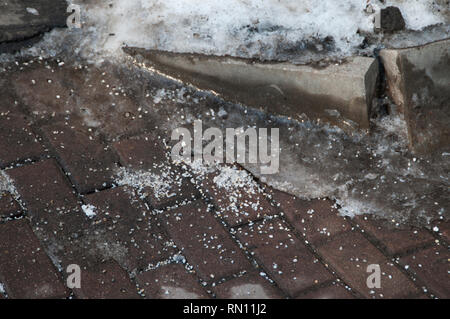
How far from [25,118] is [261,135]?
1.14 m

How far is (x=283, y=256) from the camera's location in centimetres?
256

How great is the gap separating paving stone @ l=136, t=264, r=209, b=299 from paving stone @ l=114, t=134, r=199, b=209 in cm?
36

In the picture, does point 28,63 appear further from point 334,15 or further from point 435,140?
point 435,140

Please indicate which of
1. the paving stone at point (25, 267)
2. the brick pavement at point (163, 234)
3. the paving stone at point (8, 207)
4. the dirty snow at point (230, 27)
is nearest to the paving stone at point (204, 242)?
the brick pavement at point (163, 234)

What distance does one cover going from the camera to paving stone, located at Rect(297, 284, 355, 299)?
240cm

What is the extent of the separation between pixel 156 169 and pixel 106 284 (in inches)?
Answer: 26.9

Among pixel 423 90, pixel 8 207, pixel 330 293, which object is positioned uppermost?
pixel 423 90

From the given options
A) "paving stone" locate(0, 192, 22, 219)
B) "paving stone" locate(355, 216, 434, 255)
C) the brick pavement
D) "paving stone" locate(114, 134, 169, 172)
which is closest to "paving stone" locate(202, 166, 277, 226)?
the brick pavement

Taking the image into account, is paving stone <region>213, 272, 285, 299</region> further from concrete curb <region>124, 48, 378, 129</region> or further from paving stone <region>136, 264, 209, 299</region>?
concrete curb <region>124, 48, 378, 129</region>

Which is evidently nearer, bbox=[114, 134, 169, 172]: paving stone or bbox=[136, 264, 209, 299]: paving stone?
bbox=[136, 264, 209, 299]: paving stone

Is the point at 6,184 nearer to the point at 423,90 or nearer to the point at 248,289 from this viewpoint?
the point at 248,289

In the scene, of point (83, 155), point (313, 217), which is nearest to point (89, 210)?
point (83, 155)

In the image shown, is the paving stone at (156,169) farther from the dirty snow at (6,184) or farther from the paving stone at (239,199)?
the dirty snow at (6,184)
